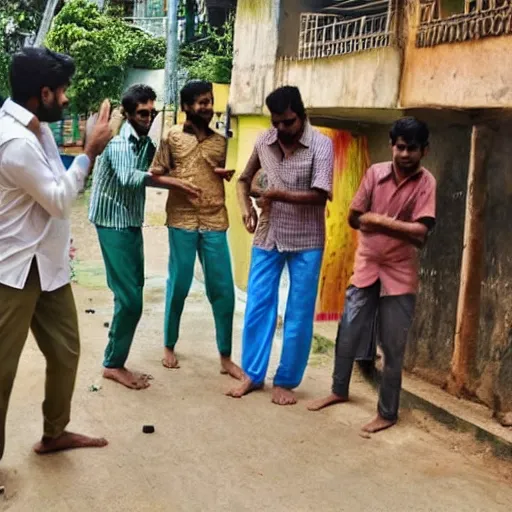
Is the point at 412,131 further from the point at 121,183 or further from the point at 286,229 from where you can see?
the point at 121,183

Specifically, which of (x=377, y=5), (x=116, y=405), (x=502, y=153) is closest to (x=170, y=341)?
(x=116, y=405)

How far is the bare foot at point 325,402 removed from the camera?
4.42 m

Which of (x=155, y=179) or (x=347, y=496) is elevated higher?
(x=155, y=179)

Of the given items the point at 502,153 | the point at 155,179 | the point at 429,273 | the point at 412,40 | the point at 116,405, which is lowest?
the point at 116,405

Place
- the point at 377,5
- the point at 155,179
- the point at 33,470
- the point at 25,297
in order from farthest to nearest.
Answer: the point at 377,5 → the point at 155,179 → the point at 33,470 → the point at 25,297

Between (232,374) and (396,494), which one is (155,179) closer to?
(232,374)

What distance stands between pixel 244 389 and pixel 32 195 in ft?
7.00

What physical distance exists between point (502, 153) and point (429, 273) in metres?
1.03

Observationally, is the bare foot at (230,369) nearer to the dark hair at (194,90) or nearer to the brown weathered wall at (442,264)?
the brown weathered wall at (442,264)

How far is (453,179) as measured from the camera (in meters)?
4.74

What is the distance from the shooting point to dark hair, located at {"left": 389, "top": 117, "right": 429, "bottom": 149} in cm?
383

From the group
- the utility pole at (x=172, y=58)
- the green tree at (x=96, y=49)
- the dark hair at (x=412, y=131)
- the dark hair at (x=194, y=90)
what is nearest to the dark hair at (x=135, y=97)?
the dark hair at (x=194, y=90)

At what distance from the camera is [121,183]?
461 centimetres

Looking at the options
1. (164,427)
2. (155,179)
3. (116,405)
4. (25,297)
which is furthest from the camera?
(155,179)
